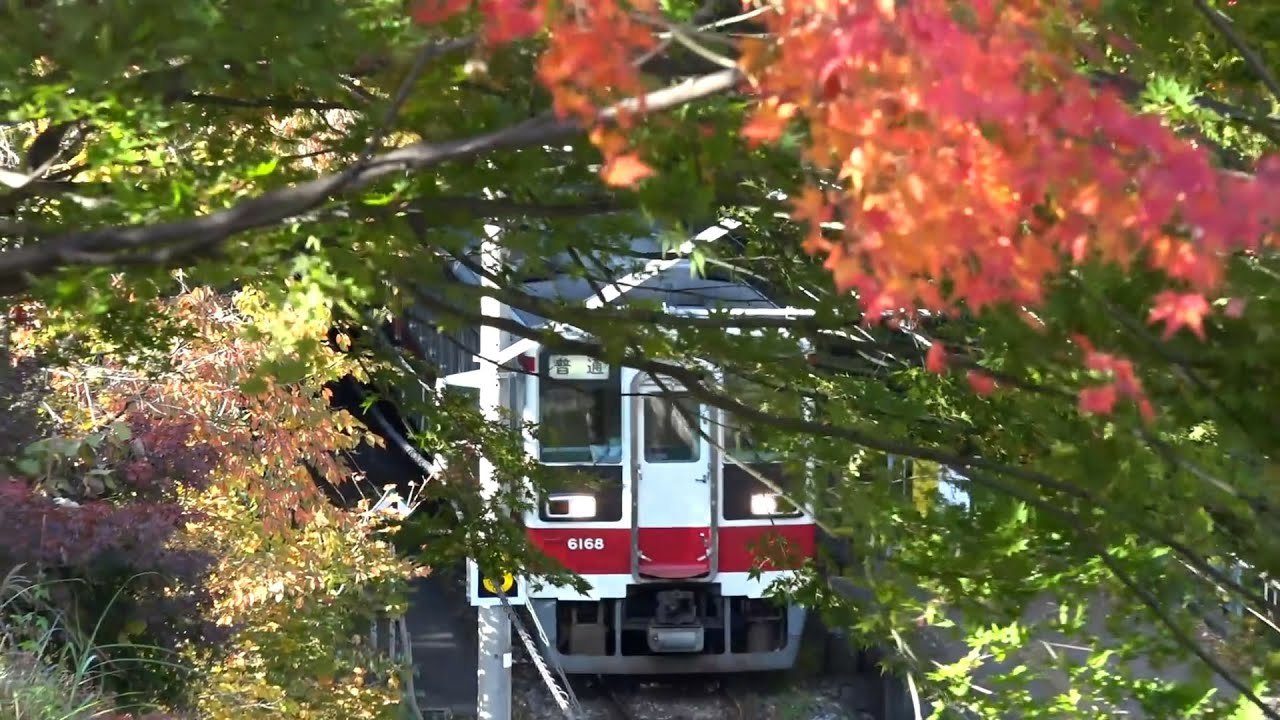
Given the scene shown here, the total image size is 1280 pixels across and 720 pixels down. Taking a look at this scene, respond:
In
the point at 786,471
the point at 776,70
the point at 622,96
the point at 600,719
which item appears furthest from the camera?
the point at 600,719

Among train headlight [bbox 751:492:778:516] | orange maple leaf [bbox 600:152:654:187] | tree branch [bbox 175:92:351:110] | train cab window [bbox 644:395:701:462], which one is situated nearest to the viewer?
orange maple leaf [bbox 600:152:654:187]

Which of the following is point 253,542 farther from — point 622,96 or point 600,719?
point 622,96

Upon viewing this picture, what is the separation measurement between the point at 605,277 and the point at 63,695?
298 cm

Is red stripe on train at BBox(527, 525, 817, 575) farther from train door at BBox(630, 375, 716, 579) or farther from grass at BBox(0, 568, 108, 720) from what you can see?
grass at BBox(0, 568, 108, 720)

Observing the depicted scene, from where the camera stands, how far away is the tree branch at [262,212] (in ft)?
7.73

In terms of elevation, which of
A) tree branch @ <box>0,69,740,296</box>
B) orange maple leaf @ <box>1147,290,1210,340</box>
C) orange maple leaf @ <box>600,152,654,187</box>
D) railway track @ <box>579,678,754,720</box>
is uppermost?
tree branch @ <box>0,69,740,296</box>

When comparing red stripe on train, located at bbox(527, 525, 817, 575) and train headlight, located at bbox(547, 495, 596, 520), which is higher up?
train headlight, located at bbox(547, 495, 596, 520)

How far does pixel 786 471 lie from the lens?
18.3 ft

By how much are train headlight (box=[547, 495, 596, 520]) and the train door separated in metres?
0.37

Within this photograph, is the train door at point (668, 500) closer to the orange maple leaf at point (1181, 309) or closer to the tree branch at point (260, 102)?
the tree branch at point (260, 102)

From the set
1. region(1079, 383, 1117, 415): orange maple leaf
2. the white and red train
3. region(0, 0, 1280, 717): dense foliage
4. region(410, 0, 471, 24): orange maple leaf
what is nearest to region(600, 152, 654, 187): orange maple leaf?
region(0, 0, 1280, 717): dense foliage

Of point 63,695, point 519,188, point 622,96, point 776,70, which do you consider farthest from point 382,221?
point 63,695

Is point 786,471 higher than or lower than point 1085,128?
lower

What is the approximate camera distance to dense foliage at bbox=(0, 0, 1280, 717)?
1.89 metres
